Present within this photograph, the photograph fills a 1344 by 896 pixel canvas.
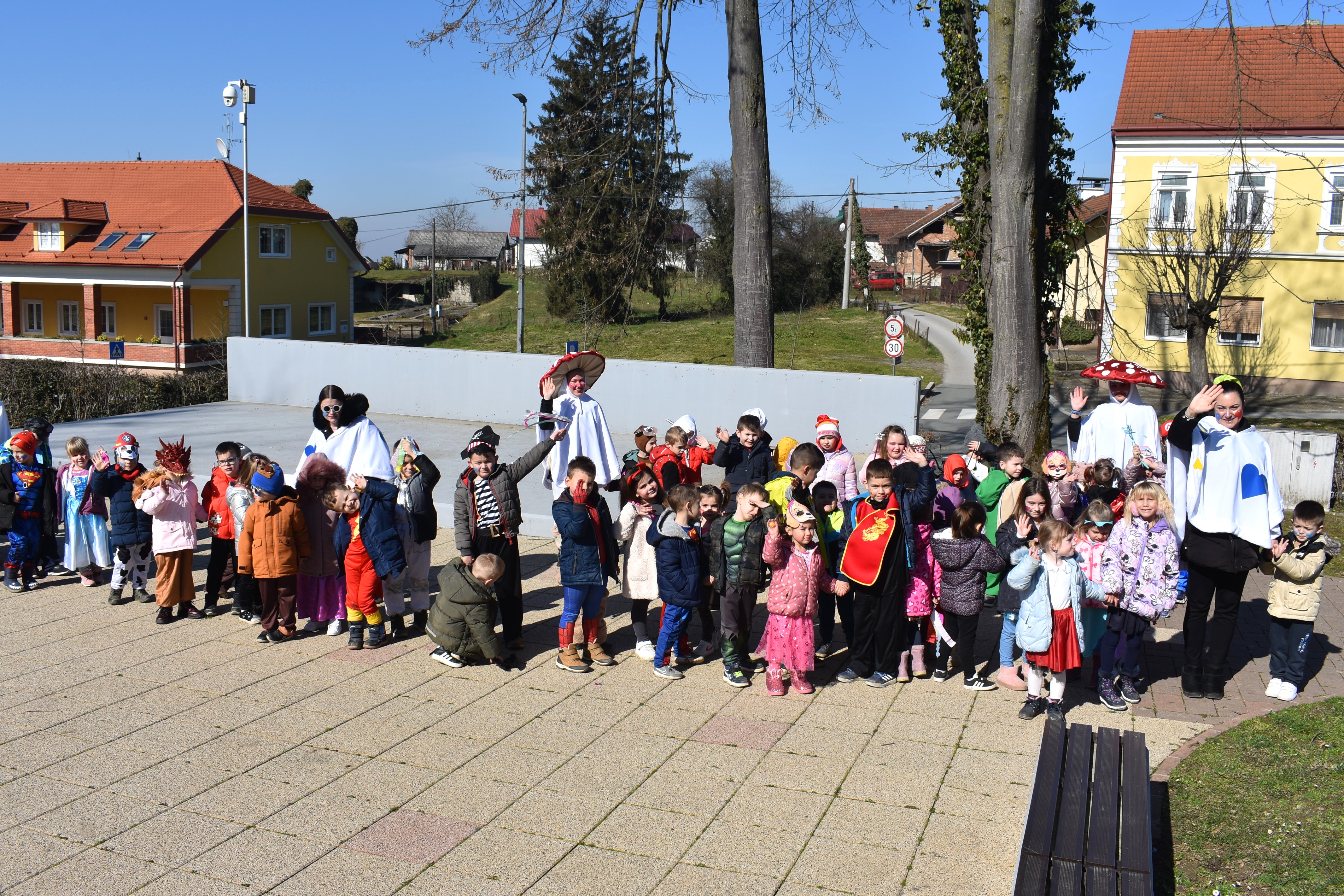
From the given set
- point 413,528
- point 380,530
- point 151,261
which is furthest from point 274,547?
point 151,261

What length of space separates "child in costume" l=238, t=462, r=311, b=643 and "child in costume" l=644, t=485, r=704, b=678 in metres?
2.51

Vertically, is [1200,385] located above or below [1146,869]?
above

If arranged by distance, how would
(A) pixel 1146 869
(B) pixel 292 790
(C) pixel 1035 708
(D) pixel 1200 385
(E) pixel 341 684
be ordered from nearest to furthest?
(A) pixel 1146 869
(B) pixel 292 790
(C) pixel 1035 708
(E) pixel 341 684
(D) pixel 1200 385

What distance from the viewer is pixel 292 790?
16.9ft

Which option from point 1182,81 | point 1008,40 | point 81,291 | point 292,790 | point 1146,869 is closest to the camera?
point 1146,869

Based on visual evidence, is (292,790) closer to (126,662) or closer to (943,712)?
(126,662)

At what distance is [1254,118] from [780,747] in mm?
27214

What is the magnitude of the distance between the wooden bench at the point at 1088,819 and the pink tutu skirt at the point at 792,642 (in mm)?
1730

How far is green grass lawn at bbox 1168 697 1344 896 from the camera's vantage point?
14.4 ft

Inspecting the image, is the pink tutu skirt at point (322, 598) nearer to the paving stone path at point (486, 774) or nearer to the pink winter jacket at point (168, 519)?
the paving stone path at point (486, 774)

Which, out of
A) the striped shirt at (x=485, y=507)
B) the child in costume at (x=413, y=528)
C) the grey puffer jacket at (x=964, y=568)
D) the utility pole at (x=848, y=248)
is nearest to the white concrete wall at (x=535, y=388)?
the child in costume at (x=413, y=528)

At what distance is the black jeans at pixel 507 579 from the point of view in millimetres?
6945

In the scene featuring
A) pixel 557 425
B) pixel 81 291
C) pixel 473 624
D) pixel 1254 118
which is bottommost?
pixel 473 624

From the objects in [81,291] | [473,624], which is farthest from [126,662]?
[81,291]
